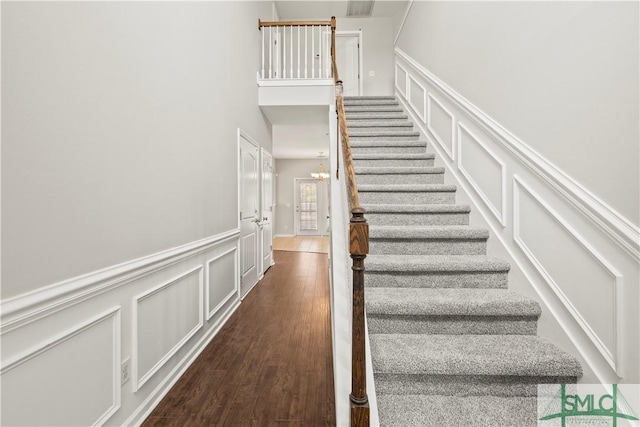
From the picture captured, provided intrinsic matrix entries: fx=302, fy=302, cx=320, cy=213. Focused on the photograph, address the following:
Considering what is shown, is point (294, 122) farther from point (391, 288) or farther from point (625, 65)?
point (625, 65)

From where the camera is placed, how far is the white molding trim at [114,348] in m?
1.02

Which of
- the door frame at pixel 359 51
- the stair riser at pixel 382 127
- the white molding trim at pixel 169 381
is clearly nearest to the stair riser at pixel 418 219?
the white molding trim at pixel 169 381

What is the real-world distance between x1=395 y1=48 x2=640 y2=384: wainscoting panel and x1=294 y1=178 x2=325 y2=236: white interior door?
8.30 metres

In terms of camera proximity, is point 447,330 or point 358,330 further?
point 447,330

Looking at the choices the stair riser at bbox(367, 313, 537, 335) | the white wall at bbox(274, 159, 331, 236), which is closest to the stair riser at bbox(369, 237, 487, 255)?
the stair riser at bbox(367, 313, 537, 335)

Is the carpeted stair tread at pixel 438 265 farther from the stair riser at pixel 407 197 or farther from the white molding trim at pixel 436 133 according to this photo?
the white molding trim at pixel 436 133

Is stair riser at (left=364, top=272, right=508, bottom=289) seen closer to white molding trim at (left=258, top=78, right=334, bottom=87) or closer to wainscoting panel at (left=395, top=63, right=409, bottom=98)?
wainscoting panel at (left=395, top=63, right=409, bottom=98)

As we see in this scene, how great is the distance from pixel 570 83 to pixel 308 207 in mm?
9491

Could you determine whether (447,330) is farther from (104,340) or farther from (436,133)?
(436,133)

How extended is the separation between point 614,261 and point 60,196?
221 centimetres

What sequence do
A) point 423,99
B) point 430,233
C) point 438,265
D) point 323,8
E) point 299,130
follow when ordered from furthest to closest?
point 299,130 < point 323,8 < point 423,99 < point 430,233 < point 438,265

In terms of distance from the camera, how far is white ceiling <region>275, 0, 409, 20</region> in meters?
5.94

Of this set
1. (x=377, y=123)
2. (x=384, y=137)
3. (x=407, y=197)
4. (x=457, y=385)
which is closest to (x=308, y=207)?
(x=377, y=123)

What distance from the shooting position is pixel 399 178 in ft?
9.47
